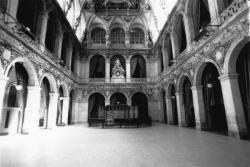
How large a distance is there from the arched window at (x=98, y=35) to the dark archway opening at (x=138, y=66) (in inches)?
202

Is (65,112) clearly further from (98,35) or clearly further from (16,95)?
(98,35)

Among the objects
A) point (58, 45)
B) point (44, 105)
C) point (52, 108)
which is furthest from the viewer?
point (58, 45)

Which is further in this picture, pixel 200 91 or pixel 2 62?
pixel 200 91

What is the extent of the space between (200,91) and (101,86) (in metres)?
12.4

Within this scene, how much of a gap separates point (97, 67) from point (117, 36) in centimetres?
542

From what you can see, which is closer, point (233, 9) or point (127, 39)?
point (233, 9)

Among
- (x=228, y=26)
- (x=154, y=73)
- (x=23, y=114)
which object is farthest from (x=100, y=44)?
(x=228, y=26)

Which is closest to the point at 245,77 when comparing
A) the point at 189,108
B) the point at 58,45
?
the point at 189,108

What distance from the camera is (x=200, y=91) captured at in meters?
9.47

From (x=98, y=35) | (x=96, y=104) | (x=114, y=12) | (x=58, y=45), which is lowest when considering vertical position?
(x=96, y=104)

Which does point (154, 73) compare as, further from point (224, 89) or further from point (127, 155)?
point (127, 155)

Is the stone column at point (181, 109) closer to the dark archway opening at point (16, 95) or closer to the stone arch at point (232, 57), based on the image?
the stone arch at point (232, 57)

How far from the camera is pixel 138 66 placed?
66.7 feet

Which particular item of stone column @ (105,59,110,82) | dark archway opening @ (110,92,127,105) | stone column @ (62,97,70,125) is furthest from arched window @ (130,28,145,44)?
stone column @ (62,97,70,125)
